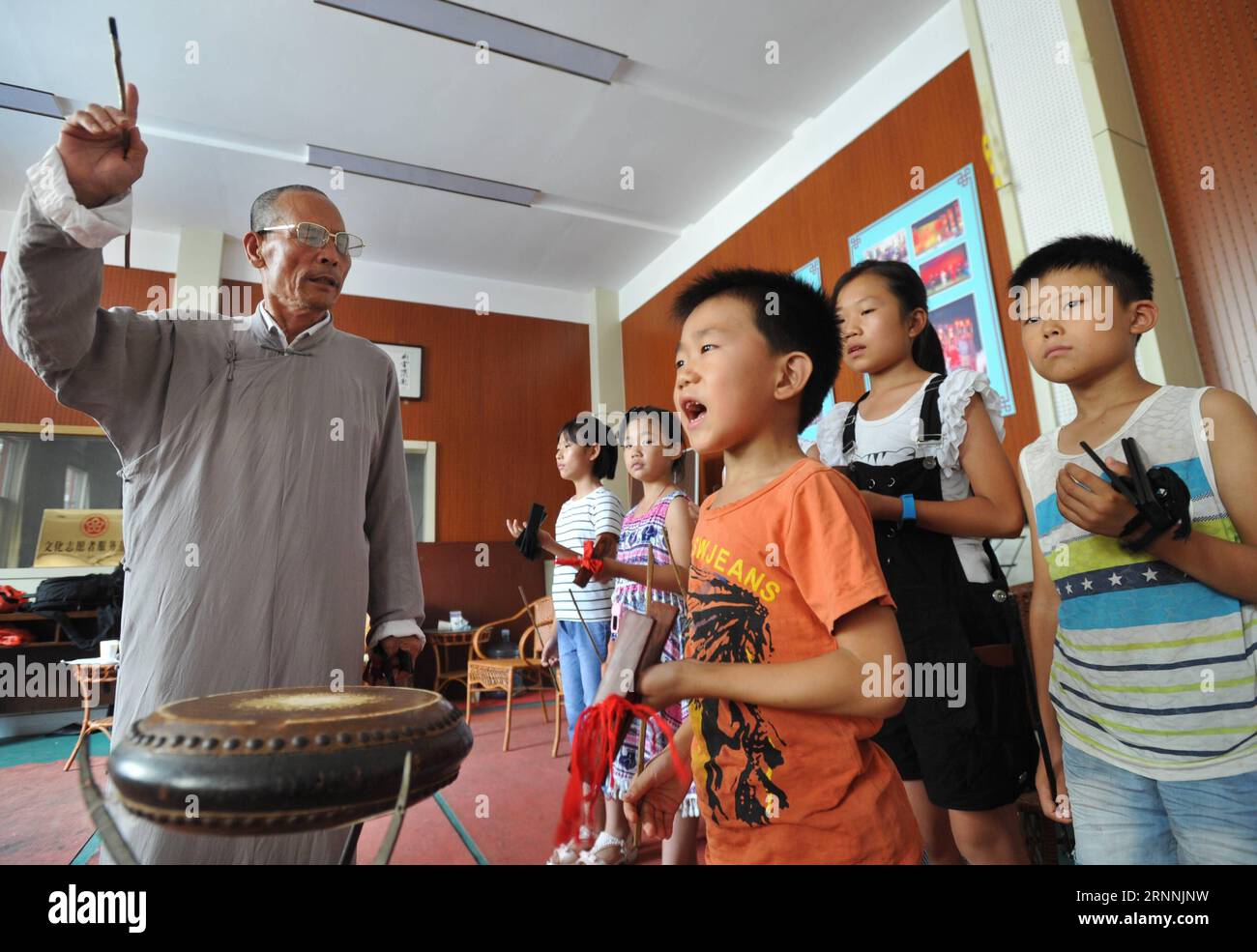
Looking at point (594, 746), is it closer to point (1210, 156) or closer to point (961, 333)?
point (1210, 156)

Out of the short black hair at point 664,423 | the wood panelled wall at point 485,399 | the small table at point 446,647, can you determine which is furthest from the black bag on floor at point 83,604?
the short black hair at point 664,423

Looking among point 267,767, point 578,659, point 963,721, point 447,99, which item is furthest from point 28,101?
point 963,721

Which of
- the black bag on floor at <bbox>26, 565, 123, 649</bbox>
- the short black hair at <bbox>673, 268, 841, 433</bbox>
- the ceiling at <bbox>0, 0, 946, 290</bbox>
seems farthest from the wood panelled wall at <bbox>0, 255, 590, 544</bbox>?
the short black hair at <bbox>673, 268, 841, 433</bbox>

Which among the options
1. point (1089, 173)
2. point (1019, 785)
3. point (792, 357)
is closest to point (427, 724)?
point (792, 357)

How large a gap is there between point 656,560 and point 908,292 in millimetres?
1112

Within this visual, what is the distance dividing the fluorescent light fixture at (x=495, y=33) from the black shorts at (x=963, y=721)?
424 cm

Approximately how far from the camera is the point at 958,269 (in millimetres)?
3666

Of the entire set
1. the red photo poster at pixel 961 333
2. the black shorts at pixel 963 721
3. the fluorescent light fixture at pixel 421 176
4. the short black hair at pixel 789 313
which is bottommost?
the black shorts at pixel 963 721

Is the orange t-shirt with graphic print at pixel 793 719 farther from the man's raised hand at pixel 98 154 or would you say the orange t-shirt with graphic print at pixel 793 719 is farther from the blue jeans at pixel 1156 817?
the man's raised hand at pixel 98 154

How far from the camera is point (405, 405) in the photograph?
668 cm

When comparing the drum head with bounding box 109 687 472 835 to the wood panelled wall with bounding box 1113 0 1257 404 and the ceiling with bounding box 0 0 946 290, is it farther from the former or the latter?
the ceiling with bounding box 0 0 946 290

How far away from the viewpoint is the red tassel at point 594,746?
661 mm
